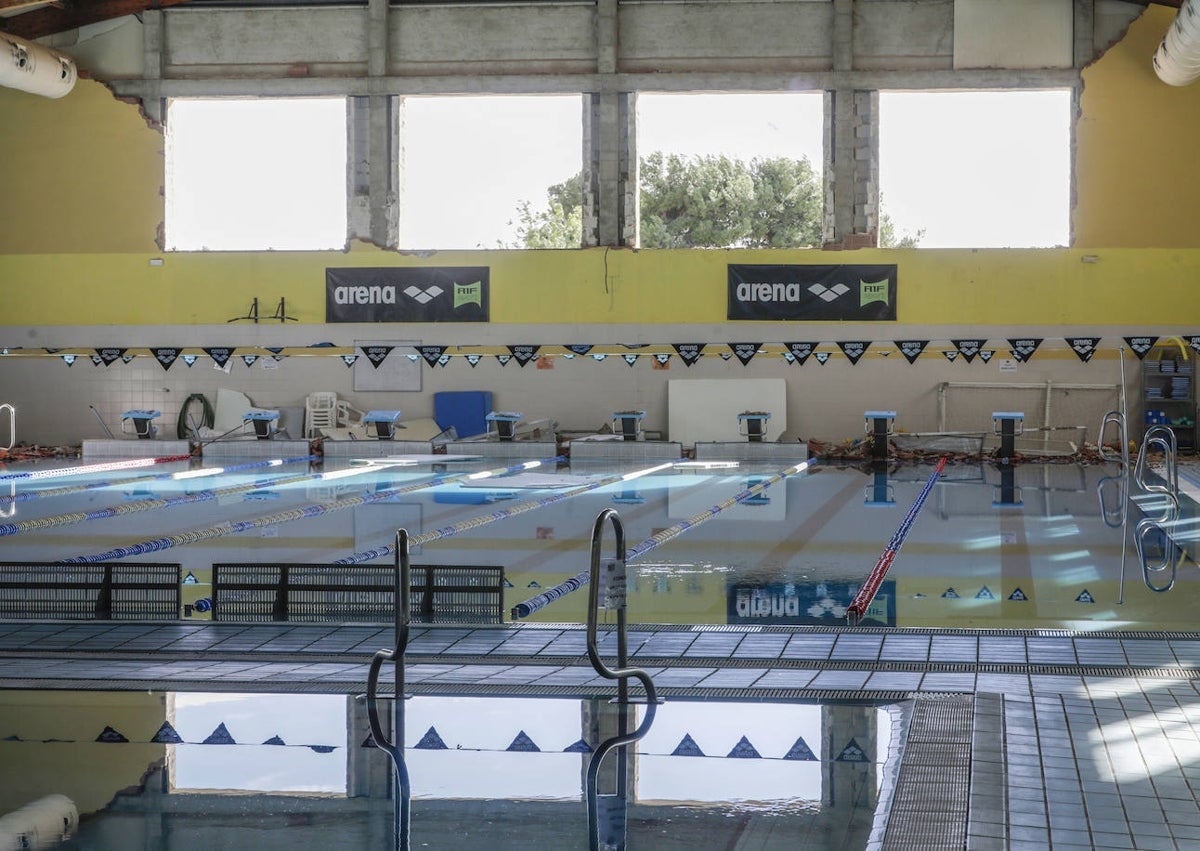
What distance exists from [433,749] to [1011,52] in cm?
1839

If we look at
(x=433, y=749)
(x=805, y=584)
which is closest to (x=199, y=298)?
(x=805, y=584)

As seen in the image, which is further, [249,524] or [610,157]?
[610,157]

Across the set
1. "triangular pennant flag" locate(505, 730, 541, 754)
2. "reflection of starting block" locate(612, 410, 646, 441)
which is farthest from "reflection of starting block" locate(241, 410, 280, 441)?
"triangular pennant flag" locate(505, 730, 541, 754)

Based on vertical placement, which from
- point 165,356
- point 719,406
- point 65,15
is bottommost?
point 719,406

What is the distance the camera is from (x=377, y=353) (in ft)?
65.0

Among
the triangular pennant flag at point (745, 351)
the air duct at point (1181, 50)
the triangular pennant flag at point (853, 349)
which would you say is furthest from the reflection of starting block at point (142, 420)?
the air duct at point (1181, 50)

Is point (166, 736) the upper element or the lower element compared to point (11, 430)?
lower

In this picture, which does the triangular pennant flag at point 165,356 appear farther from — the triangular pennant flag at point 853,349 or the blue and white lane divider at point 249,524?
the triangular pennant flag at point 853,349

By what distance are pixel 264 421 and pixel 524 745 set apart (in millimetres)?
16321

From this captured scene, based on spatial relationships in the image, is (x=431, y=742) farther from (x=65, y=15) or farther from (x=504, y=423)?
(x=65, y=15)

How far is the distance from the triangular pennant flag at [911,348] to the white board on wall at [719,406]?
184 centimetres

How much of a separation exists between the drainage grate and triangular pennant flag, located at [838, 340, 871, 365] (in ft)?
48.4

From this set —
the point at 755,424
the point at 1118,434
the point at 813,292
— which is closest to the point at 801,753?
the point at 755,424

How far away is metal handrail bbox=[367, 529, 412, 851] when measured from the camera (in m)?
3.80
